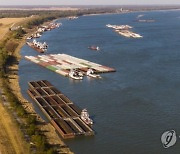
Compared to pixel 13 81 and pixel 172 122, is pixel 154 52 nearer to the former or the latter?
pixel 13 81

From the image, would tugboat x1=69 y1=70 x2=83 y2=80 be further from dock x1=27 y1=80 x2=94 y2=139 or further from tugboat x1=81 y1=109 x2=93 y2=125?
tugboat x1=81 y1=109 x2=93 y2=125

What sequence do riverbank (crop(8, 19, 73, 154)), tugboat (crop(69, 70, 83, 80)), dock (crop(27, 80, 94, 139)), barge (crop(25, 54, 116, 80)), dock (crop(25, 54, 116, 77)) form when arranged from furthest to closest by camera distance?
dock (crop(25, 54, 116, 77))
barge (crop(25, 54, 116, 80))
tugboat (crop(69, 70, 83, 80))
dock (crop(27, 80, 94, 139))
riverbank (crop(8, 19, 73, 154))

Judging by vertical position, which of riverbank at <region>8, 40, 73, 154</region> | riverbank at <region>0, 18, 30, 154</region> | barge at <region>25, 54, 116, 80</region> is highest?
barge at <region>25, 54, 116, 80</region>

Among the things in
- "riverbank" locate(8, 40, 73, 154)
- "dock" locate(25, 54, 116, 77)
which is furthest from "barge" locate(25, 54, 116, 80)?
"riverbank" locate(8, 40, 73, 154)

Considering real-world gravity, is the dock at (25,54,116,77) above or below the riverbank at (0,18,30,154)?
above

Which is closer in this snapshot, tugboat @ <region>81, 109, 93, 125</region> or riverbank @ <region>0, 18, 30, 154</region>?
riverbank @ <region>0, 18, 30, 154</region>

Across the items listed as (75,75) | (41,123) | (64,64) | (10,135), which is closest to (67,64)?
(64,64)

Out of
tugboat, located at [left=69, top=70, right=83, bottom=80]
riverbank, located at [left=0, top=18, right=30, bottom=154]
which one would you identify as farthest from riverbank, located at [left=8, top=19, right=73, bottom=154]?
tugboat, located at [left=69, top=70, right=83, bottom=80]

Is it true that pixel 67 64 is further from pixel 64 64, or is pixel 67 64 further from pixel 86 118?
pixel 86 118

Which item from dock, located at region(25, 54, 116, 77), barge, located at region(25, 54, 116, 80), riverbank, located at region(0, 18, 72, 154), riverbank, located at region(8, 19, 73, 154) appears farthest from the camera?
dock, located at region(25, 54, 116, 77)
